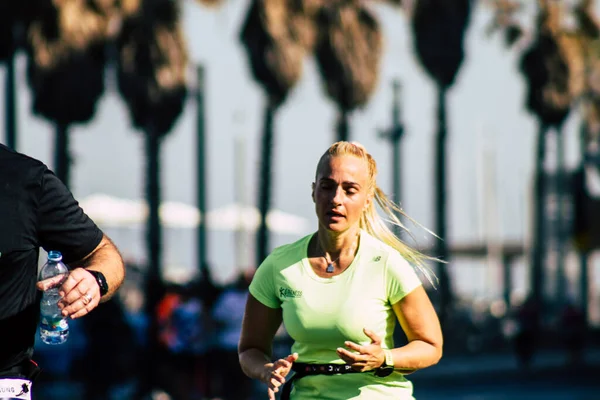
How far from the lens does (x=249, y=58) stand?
31.4 meters

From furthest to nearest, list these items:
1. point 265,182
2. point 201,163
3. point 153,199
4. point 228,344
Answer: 1. point 201,163
2. point 153,199
3. point 265,182
4. point 228,344

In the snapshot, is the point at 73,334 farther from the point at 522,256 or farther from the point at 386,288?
the point at 522,256

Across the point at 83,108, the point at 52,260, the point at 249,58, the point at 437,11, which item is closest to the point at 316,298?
the point at 52,260

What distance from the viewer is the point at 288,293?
5.43 metres

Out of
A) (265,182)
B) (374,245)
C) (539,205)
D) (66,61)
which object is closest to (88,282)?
(374,245)

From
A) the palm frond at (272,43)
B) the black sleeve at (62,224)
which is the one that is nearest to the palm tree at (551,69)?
the palm frond at (272,43)

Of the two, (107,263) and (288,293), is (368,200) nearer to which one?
(288,293)

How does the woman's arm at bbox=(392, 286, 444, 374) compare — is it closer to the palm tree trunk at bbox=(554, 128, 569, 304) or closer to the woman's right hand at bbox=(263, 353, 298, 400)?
the woman's right hand at bbox=(263, 353, 298, 400)

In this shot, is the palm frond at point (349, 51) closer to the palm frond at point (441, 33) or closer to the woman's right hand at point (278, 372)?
the palm frond at point (441, 33)

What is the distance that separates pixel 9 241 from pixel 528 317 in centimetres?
2922

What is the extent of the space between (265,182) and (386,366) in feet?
94.1

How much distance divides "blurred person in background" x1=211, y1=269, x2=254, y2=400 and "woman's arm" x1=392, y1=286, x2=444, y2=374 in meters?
9.83

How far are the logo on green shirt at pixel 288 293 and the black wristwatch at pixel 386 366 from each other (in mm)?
381

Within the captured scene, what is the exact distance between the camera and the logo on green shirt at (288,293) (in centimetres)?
539
